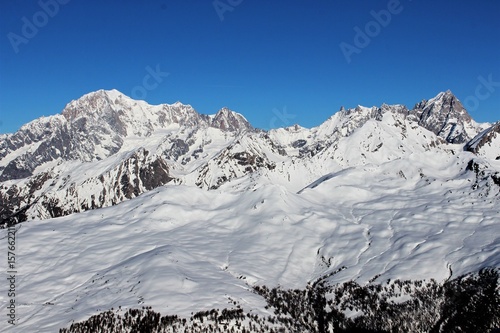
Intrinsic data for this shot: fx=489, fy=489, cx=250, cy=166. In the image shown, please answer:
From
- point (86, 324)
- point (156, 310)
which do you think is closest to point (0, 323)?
point (86, 324)

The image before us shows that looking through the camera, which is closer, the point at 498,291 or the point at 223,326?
the point at 223,326

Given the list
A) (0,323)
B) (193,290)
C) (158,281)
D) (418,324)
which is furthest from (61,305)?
(418,324)

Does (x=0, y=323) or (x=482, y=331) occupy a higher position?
(x=0, y=323)

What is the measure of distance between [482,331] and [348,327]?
50.2 metres

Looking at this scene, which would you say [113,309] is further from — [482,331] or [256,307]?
[482,331]

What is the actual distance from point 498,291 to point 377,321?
162ft

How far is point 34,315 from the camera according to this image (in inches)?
7288

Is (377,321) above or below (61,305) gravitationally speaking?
below

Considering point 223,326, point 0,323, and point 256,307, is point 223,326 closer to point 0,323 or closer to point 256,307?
point 256,307

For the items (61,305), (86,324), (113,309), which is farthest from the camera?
(61,305)

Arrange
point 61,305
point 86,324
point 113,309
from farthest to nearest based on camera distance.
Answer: point 61,305 < point 113,309 < point 86,324

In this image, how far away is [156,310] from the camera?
17400 cm

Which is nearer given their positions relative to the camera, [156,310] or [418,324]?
[156,310]

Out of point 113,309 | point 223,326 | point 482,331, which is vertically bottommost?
point 482,331
